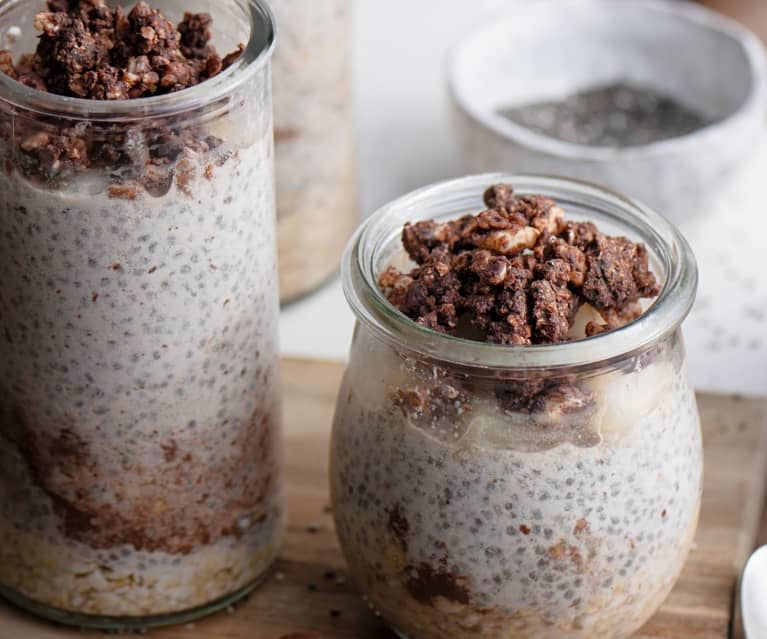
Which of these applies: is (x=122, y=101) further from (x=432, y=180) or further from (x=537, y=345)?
(x=432, y=180)

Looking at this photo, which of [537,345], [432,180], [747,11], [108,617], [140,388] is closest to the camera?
[537,345]

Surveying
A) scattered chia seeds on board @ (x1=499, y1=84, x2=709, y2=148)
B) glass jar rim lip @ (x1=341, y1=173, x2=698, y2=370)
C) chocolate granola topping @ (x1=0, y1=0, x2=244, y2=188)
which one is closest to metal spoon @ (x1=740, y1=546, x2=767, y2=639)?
glass jar rim lip @ (x1=341, y1=173, x2=698, y2=370)

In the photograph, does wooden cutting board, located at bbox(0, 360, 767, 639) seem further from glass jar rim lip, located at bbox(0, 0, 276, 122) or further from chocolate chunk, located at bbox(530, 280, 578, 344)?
glass jar rim lip, located at bbox(0, 0, 276, 122)

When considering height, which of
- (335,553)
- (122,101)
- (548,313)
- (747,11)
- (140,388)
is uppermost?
(122,101)

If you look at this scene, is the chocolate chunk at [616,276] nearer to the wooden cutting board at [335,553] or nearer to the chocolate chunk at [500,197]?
the chocolate chunk at [500,197]

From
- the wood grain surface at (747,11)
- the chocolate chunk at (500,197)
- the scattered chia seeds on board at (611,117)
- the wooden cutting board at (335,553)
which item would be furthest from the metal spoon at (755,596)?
the wood grain surface at (747,11)

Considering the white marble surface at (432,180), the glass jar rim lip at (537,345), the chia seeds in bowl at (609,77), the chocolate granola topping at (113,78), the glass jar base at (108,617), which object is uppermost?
the chocolate granola topping at (113,78)

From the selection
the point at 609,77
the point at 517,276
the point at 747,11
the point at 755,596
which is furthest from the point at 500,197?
the point at 747,11
